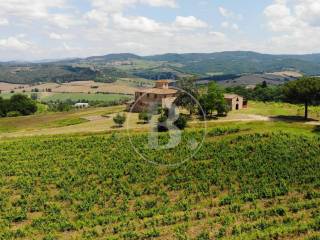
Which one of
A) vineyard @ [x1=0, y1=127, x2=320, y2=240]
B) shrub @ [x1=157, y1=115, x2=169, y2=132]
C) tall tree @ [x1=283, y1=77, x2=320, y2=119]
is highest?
tall tree @ [x1=283, y1=77, x2=320, y2=119]

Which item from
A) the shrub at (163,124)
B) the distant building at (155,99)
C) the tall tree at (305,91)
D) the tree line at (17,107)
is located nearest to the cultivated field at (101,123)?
the shrub at (163,124)

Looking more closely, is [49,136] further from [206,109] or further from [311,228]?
[311,228]

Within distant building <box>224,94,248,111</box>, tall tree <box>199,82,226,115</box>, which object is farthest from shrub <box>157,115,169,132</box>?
distant building <box>224,94,248,111</box>

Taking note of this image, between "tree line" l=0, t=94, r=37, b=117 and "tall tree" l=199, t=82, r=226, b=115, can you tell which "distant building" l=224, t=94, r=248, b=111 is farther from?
"tree line" l=0, t=94, r=37, b=117

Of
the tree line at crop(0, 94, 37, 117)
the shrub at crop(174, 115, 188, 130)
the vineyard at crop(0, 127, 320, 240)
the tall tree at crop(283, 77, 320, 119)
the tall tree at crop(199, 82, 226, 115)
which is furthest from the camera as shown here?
the tree line at crop(0, 94, 37, 117)

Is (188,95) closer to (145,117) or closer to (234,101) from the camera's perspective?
(145,117)

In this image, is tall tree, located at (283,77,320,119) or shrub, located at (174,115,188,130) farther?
tall tree, located at (283,77,320,119)

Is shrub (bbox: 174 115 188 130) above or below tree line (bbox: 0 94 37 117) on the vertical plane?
above

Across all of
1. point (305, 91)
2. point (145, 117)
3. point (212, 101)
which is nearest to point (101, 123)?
point (145, 117)
